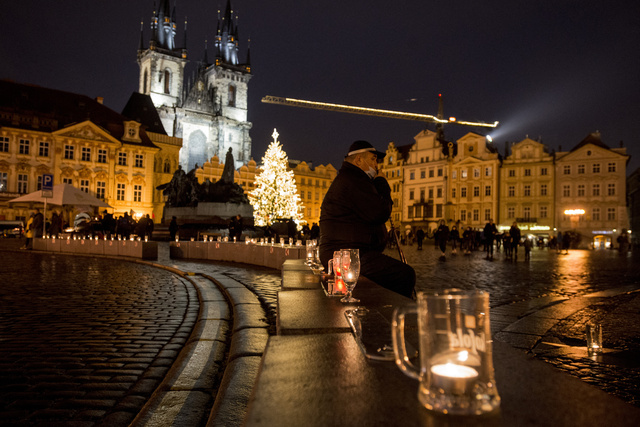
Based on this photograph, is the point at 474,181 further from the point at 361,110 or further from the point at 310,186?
the point at 361,110

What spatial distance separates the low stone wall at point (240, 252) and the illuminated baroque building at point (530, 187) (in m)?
43.0

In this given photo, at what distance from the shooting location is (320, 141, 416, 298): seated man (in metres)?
4.09

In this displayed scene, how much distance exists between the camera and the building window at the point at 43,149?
44.2m

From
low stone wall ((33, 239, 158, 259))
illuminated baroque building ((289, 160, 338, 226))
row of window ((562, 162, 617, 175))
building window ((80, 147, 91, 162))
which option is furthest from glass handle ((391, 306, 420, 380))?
illuminated baroque building ((289, 160, 338, 226))

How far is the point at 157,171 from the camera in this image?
5447 centimetres

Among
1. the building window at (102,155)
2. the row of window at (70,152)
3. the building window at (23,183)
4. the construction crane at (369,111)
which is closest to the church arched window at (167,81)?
the construction crane at (369,111)

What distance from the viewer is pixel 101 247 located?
1580 centimetres

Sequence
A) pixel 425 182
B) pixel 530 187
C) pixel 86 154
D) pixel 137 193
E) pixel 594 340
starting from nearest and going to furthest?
pixel 594 340 < pixel 86 154 < pixel 137 193 < pixel 530 187 < pixel 425 182

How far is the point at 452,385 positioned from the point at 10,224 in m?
42.5

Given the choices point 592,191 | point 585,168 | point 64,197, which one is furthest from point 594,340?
point 585,168

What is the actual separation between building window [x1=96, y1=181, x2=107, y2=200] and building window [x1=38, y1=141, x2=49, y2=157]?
199 inches

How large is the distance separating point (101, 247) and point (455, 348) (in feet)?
54.1

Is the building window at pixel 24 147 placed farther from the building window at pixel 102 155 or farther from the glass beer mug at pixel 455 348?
the glass beer mug at pixel 455 348

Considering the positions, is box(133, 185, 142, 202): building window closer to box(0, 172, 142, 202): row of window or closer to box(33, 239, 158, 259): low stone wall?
box(0, 172, 142, 202): row of window
